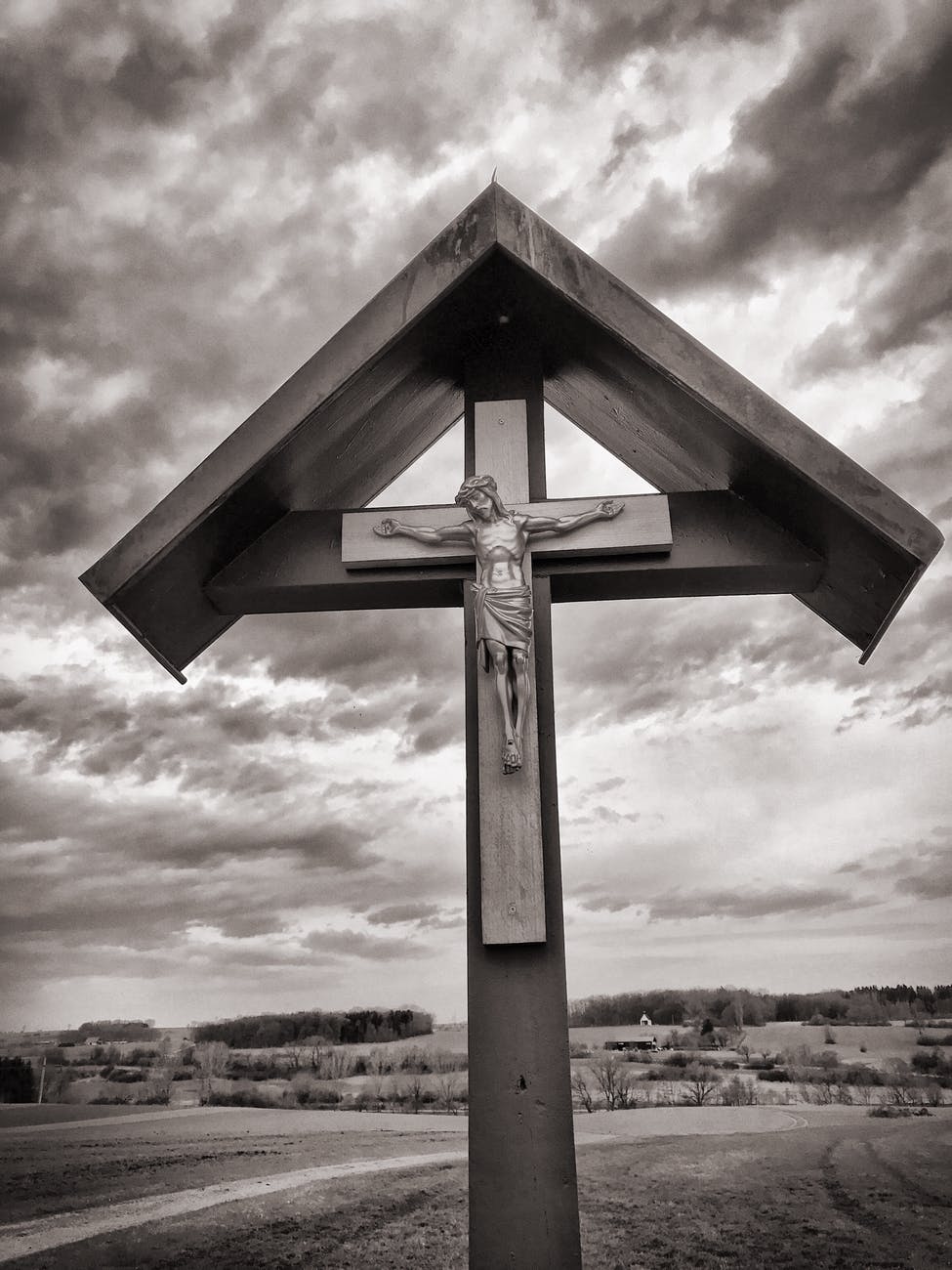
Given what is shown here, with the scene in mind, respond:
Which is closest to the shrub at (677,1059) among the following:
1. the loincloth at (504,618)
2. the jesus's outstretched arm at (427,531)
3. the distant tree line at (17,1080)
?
the loincloth at (504,618)

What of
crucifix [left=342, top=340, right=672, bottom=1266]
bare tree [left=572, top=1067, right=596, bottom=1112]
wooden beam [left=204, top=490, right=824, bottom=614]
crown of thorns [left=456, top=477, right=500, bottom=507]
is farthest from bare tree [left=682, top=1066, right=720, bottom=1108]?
crown of thorns [left=456, top=477, right=500, bottom=507]

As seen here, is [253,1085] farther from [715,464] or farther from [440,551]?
[715,464]

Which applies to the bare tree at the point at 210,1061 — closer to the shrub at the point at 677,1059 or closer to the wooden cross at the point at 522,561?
the shrub at the point at 677,1059

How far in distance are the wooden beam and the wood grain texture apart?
0.39 m

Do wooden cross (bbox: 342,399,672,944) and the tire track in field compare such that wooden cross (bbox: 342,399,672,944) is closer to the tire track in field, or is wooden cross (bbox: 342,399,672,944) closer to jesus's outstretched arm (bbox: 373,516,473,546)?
jesus's outstretched arm (bbox: 373,516,473,546)

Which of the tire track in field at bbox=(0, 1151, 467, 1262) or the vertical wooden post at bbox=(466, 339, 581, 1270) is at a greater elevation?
the vertical wooden post at bbox=(466, 339, 581, 1270)

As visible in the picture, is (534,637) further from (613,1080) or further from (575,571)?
(613,1080)

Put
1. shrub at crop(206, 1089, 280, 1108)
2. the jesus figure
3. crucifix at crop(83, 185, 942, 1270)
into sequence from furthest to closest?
shrub at crop(206, 1089, 280, 1108) → the jesus figure → crucifix at crop(83, 185, 942, 1270)

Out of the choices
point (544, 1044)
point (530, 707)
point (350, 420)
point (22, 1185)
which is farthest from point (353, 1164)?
point (350, 420)

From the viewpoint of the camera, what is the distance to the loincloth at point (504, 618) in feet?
11.4

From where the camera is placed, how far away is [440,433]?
4867 mm

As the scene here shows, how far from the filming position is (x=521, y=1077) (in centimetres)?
307

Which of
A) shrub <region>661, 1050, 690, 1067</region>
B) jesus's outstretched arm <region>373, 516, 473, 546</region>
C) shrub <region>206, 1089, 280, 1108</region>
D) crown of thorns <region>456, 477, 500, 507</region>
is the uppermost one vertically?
crown of thorns <region>456, 477, 500, 507</region>

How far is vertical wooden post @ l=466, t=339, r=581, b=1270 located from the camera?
2.88 m
